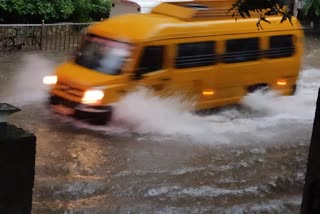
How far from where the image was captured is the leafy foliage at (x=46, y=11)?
2052 centimetres

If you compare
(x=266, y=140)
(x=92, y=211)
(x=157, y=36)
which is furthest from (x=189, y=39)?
(x=92, y=211)

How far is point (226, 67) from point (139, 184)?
13.1 ft

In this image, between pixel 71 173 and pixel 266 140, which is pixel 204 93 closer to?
pixel 266 140

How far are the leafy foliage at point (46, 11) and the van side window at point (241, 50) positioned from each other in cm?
1009

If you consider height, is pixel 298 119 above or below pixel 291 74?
below

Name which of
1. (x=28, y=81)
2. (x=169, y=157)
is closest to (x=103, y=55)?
(x=169, y=157)

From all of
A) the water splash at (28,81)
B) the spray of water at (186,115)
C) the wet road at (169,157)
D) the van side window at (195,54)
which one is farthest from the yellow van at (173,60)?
the water splash at (28,81)

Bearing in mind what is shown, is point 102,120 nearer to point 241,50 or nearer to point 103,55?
point 103,55

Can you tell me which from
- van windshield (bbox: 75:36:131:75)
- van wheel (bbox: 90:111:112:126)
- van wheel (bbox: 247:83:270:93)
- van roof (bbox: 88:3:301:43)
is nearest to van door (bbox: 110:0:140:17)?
van roof (bbox: 88:3:301:43)

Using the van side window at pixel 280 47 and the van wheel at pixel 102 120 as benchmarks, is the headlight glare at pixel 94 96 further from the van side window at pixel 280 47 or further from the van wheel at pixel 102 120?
the van side window at pixel 280 47

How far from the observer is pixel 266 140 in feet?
40.3

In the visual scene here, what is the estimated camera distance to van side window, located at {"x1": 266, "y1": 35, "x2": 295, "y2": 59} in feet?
43.5

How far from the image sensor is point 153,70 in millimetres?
11367

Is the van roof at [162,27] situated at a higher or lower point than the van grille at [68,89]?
higher
